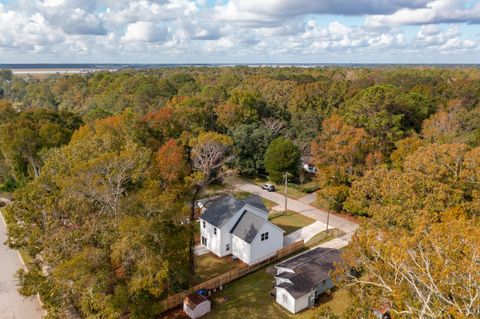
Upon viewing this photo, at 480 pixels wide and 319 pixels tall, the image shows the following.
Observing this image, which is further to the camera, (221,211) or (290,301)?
(221,211)

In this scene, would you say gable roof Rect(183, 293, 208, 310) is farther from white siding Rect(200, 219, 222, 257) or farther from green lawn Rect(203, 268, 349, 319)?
white siding Rect(200, 219, 222, 257)

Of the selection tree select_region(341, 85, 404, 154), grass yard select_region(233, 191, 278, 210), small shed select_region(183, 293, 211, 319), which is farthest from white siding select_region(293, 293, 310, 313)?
tree select_region(341, 85, 404, 154)

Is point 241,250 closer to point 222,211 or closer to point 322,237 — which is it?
point 222,211

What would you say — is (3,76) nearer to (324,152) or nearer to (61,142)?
(61,142)

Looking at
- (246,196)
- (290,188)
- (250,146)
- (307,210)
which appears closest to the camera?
(307,210)

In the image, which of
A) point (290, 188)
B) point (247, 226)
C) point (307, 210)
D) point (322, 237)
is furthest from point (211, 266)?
point (290, 188)

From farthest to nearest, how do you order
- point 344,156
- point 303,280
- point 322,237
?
1. point 344,156
2. point 322,237
3. point 303,280
